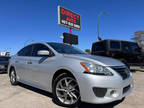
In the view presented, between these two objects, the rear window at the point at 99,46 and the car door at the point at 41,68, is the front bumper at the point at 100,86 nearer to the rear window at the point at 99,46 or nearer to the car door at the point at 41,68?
the car door at the point at 41,68

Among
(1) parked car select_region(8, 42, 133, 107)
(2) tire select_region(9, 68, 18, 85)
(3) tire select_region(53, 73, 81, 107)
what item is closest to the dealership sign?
(2) tire select_region(9, 68, 18, 85)

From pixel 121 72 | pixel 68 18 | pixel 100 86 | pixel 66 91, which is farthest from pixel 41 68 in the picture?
pixel 68 18

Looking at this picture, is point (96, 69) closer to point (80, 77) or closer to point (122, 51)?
point (80, 77)

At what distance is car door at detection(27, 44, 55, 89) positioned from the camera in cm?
323

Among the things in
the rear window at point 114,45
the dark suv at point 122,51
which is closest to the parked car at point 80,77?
the dark suv at point 122,51

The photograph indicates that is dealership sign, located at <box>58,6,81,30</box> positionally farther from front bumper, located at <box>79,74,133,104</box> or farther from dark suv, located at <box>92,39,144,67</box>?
front bumper, located at <box>79,74,133,104</box>

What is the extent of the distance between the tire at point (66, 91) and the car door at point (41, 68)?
15.1 inches

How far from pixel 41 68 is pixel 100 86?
173 centimetres

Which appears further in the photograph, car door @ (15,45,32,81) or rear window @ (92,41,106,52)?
rear window @ (92,41,106,52)

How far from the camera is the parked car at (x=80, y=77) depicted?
2.43m

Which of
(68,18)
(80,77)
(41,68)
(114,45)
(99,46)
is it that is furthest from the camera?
(68,18)

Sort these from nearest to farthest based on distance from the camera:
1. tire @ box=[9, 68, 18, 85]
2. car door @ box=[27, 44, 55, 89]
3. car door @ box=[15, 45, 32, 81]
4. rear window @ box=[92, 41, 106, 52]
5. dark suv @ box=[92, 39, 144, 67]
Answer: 1. car door @ box=[27, 44, 55, 89]
2. car door @ box=[15, 45, 32, 81]
3. tire @ box=[9, 68, 18, 85]
4. dark suv @ box=[92, 39, 144, 67]
5. rear window @ box=[92, 41, 106, 52]

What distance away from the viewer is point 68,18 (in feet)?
40.9

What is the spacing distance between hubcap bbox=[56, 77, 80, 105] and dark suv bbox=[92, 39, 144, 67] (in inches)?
173
